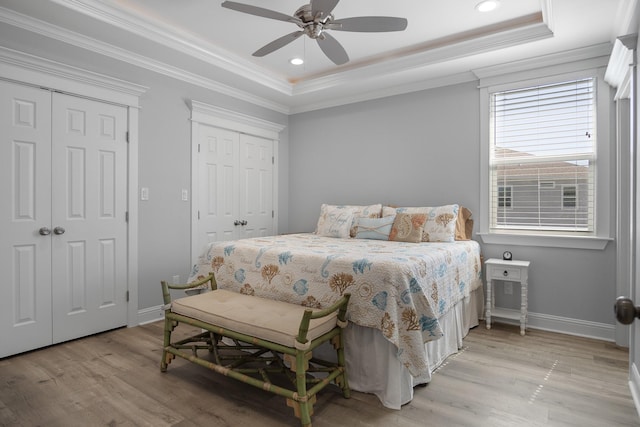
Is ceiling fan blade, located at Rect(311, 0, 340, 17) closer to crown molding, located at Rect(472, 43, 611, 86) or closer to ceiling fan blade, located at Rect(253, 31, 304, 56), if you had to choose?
ceiling fan blade, located at Rect(253, 31, 304, 56)

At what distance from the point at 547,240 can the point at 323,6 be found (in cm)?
277

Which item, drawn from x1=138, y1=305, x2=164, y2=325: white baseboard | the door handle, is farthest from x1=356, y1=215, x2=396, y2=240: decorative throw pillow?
the door handle

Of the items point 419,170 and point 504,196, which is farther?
point 419,170

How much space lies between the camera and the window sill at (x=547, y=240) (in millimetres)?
3090

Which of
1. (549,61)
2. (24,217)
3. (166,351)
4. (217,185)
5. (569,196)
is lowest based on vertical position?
(166,351)

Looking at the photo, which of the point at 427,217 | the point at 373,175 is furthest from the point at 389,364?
the point at 373,175

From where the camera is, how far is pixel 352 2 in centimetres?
281

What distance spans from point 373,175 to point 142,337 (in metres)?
2.94

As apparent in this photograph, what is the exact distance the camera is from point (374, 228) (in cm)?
360

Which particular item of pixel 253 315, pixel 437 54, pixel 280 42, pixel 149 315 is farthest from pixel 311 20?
pixel 149 315

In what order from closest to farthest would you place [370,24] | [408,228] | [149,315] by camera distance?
[370,24] < [408,228] < [149,315]

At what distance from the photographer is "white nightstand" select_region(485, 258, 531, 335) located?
3.16 m

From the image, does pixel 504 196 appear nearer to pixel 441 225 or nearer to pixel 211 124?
pixel 441 225

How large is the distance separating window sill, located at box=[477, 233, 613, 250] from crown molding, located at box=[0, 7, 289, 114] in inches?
126
